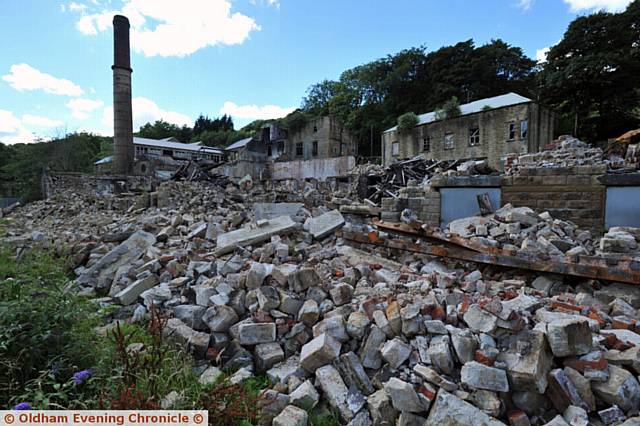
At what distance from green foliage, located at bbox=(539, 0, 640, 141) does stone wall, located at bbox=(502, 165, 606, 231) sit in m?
22.6

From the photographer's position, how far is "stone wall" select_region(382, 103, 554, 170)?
18.0m

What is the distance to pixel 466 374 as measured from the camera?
1.97m

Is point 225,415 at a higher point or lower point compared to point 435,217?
lower

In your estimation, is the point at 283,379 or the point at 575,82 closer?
the point at 283,379

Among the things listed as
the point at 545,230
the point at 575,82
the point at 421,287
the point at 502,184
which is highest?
the point at 575,82

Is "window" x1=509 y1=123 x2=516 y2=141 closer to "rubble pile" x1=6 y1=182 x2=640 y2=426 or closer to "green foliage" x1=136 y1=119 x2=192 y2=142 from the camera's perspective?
"rubble pile" x1=6 y1=182 x2=640 y2=426

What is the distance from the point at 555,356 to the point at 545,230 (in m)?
3.15

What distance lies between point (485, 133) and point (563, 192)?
16.3 metres

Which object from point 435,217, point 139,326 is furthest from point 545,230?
point 139,326

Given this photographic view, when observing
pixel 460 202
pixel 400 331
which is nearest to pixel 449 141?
pixel 460 202

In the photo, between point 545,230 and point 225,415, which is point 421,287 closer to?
point 225,415

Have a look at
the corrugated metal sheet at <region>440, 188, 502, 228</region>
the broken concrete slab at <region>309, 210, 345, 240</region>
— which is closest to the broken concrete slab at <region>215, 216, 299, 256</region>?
the broken concrete slab at <region>309, 210, 345, 240</region>

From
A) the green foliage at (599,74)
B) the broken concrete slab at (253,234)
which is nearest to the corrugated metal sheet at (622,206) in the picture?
the broken concrete slab at (253,234)

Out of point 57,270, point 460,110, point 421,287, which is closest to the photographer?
point 421,287
